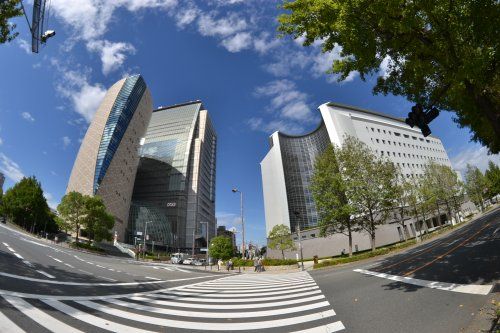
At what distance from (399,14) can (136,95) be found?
105073mm

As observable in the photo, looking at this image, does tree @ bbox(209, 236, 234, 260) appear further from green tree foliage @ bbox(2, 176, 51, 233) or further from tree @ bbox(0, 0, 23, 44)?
tree @ bbox(0, 0, 23, 44)

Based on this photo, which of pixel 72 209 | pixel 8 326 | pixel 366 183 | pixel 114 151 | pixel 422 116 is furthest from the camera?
pixel 114 151

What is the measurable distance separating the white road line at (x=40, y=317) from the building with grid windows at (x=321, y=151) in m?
70.2

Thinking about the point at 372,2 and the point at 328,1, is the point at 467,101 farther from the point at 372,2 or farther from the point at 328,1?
the point at 328,1

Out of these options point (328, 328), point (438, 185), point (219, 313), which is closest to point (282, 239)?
point (438, 185)

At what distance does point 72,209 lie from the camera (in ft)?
169

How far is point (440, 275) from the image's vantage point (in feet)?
33.1

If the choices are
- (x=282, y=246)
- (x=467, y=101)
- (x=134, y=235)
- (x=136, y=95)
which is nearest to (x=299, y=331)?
(x=467, y=101)

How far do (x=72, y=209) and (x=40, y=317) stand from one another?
54325mm

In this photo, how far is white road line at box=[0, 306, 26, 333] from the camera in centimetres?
474

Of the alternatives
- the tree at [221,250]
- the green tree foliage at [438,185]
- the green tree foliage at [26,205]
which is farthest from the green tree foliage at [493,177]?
the green tree foliage at [26,205]

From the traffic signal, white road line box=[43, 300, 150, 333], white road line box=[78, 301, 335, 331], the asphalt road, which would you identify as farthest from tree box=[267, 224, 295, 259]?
white road line box=[43, 300, 150, 333]

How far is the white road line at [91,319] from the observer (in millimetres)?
5548

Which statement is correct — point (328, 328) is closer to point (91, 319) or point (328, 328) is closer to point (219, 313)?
point (219, 313)
